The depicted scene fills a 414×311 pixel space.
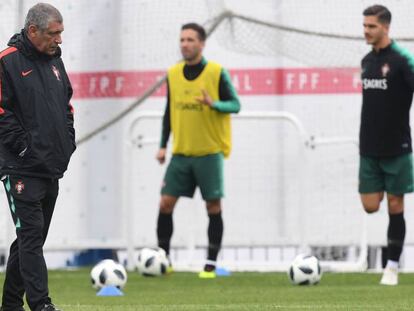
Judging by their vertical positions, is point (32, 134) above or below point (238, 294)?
above

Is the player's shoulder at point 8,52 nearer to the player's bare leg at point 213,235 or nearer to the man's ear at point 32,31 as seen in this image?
the man's ear at point 32,31

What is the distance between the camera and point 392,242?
10125 mm

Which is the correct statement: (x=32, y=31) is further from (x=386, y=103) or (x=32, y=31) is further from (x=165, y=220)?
(x=165, y=220)

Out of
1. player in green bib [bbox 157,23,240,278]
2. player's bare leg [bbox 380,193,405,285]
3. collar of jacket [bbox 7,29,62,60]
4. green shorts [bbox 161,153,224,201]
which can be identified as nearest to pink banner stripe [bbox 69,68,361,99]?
player in green bib [bbox 157,23,240,278]

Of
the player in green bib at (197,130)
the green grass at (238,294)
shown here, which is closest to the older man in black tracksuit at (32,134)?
the green grass at (238,294)

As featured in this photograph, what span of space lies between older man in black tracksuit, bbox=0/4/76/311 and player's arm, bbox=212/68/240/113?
404cm

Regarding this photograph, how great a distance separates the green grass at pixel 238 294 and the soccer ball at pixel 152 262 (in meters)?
0.08

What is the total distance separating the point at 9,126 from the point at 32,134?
0.12 metres

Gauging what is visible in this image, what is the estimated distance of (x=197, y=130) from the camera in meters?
11.0

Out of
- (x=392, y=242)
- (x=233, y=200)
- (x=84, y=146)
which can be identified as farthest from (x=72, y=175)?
(x=392, y=242)

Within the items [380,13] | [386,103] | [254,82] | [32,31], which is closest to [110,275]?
[386,103]

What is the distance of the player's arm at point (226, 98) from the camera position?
10.7 metres

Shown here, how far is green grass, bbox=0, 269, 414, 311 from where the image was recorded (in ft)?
26.5

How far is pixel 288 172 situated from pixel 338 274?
1.45 meters
